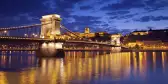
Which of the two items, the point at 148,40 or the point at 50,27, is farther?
the point at 148,40

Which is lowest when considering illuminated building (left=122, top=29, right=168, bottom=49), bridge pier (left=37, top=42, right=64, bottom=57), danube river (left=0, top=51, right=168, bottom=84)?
danube river (left=0, top=51, right=168, bottom=84)

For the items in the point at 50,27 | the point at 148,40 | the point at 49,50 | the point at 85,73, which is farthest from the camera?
the point at 148,40

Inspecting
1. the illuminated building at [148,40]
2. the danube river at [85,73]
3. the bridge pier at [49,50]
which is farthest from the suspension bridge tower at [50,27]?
the illuminated building at [148,40]

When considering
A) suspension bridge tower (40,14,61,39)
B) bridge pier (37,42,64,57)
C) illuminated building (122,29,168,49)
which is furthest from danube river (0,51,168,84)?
illuminated building (122,29,168,49)

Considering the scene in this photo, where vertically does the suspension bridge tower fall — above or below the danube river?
above

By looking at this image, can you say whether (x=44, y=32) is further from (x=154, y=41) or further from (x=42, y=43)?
(x=154, y=41)

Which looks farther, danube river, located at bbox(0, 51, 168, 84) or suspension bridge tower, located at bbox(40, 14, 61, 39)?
suspension bridge tower, located at bbox(40, 14, 61, 39)

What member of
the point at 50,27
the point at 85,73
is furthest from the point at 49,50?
the point at 85,73

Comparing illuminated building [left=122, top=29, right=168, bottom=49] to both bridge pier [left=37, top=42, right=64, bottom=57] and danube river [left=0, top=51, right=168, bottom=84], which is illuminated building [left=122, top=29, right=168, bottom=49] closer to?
bridge pier [left=37, top=42, right=64, bottom=57]

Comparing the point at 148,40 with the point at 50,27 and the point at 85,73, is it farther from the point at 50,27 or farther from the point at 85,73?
the point at 85,73

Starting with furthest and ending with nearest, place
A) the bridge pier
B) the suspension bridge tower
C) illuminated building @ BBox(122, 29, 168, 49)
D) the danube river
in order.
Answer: illuminated building @ BBox(122, 29, 168, 49), the suspension bridge tower, the bridge pier, the danube river

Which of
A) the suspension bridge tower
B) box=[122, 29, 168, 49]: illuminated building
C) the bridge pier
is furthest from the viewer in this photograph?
box=[122, 29, 168, 49]: illuminated building

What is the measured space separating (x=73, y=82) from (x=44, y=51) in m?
28.8

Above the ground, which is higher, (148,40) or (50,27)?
(50,27)
